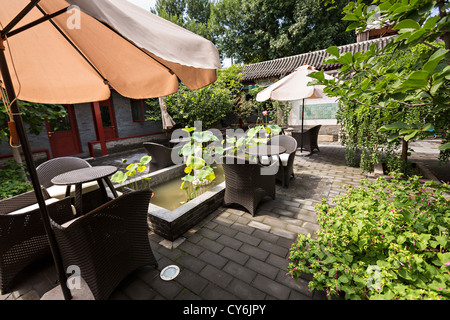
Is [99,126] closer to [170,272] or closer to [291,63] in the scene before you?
[170,272]

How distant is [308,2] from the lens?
17.2 metres

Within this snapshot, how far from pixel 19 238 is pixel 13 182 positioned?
2.61 meters

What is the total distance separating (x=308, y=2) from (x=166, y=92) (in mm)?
20647

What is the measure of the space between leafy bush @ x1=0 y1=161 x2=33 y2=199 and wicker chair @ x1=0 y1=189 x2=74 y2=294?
157 cm

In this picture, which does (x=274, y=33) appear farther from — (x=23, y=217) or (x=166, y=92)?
(x=23, y=217)

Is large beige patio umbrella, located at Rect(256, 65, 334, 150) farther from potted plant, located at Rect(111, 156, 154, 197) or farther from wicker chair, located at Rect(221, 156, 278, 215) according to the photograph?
potted plant, located at Rect(111, 156, 154, 197)

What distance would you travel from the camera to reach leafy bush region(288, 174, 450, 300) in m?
1.28

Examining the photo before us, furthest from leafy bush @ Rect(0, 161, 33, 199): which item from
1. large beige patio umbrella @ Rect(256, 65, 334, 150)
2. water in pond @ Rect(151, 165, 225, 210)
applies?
large beige patio umbrella @ Rect(256, 65, 334, 150)

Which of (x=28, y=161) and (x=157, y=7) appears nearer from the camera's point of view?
(x=28, y=161)

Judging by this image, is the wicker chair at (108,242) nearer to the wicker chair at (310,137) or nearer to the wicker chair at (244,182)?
the wicker chair at (244,182)

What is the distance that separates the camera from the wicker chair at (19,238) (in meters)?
1.89

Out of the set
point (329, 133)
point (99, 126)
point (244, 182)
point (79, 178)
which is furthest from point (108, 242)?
point (329, 133)

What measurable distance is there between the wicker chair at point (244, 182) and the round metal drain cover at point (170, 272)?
4.70ft
